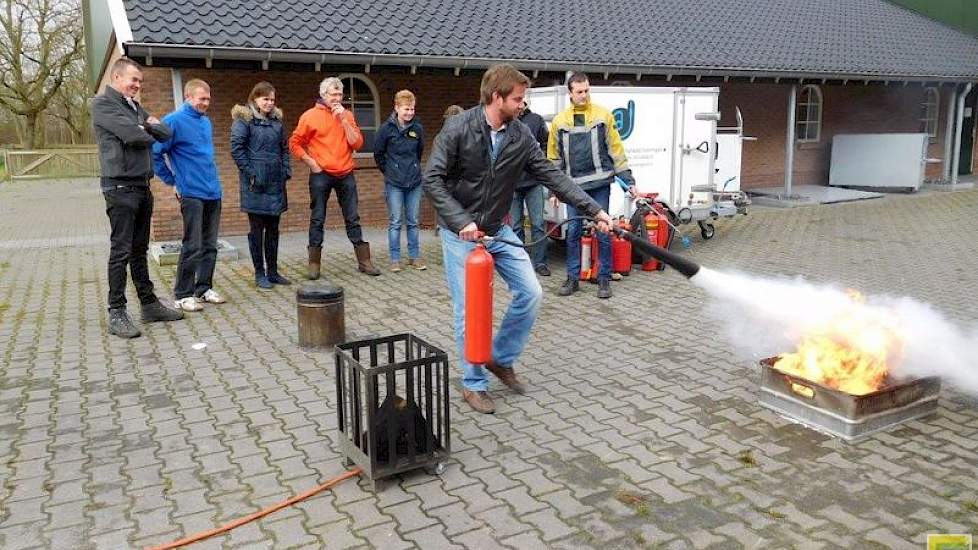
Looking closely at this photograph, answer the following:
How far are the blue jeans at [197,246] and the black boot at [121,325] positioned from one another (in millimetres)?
750

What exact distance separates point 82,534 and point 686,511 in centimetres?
269

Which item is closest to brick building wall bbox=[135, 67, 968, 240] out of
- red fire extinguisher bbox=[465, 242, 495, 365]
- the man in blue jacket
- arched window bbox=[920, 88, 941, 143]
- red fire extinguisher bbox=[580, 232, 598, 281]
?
arched window bbox=[920, 88, 941, 143]

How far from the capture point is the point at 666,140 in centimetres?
1016

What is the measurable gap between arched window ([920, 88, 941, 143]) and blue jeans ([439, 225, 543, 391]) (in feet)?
69.4

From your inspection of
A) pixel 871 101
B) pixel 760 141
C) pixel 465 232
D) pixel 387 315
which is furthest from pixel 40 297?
pixel 871 101

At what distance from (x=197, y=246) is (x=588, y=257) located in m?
4.08

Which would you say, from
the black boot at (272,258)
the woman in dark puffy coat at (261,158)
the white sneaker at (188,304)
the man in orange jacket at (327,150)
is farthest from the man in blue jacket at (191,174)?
the man in orange jacket at (327,150)

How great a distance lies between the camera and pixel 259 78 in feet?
39.1

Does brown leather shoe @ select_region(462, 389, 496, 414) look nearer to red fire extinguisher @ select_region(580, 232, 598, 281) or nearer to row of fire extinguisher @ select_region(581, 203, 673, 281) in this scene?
row of fire extinguisher @ select_region(581, 203, 673, 281)

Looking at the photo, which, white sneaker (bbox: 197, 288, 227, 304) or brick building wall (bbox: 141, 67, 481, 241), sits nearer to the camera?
white sneaker (bbox: 197, 288, 227, 304)

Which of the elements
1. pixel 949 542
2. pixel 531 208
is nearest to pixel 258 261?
pixel 531 208

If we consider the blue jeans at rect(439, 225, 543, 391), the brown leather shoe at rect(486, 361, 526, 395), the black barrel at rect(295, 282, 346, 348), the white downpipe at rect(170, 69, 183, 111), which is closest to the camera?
the blue jeans at rect(439, 225, 543, 391)

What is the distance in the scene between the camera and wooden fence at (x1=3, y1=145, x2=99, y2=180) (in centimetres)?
2992

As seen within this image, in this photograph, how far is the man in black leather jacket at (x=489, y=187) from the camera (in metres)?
4.25
